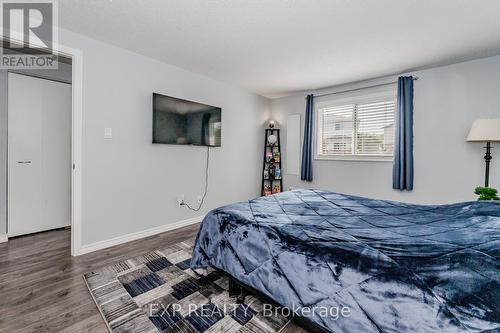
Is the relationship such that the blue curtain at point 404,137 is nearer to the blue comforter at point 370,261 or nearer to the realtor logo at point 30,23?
the blue comforter at point 370,261

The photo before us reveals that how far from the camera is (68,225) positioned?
3.37m

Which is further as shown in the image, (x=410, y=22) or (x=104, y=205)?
(x=104, y=205)

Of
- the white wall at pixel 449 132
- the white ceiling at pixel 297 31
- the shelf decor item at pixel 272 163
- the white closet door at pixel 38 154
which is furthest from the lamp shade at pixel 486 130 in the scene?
the white closet door at pixel 38 154

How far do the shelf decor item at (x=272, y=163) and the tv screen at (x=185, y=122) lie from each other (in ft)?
4.30

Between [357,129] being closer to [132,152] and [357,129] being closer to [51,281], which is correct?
[132,152]

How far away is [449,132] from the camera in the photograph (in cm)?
301

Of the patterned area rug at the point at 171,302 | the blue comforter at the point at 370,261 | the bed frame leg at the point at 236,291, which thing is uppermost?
the blue comforter at the point at 370,261

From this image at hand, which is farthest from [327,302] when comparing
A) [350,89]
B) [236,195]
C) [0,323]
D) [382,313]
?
[350,89]

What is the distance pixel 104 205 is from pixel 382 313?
2834mm

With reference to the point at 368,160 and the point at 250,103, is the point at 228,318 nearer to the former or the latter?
the point at 368,160

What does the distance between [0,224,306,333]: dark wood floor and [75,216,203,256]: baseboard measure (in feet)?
0.27

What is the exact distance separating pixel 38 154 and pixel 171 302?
9.67 ft

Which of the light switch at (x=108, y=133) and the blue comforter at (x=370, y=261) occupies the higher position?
the light switch at (x=108, y=133)

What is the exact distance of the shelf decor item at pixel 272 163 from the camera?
4746mm
